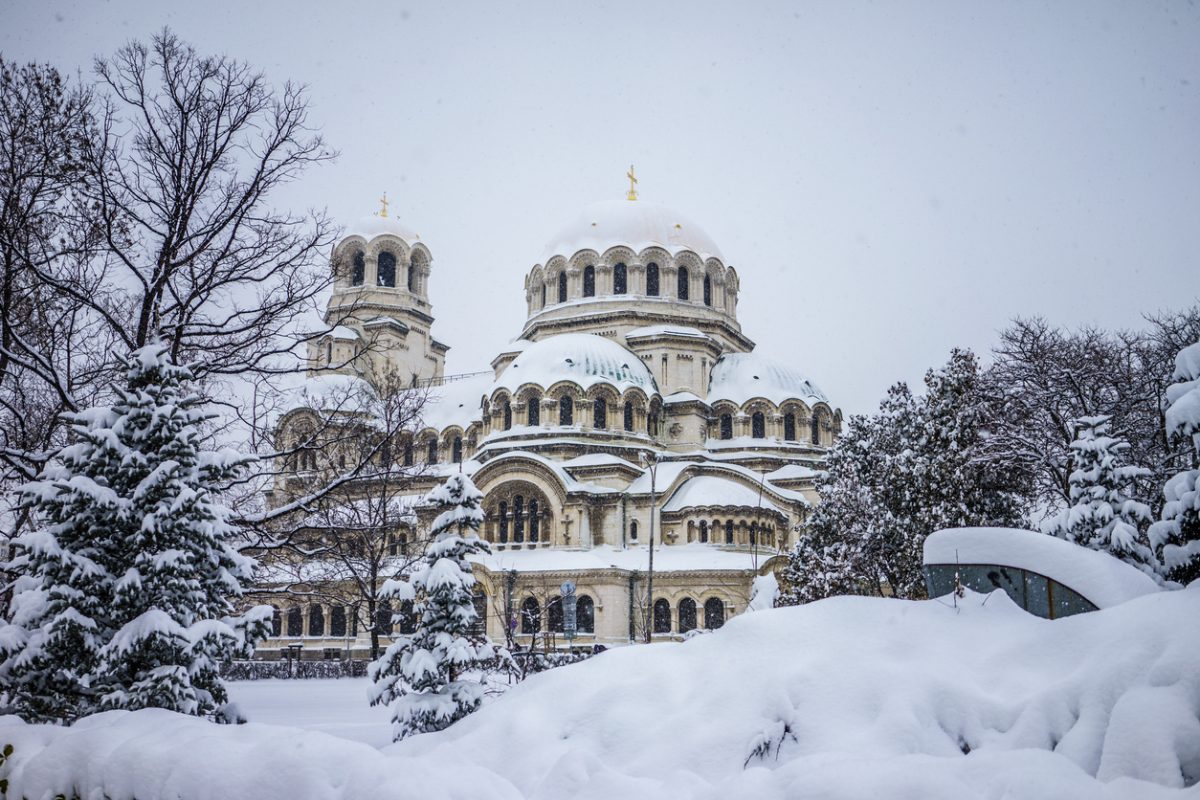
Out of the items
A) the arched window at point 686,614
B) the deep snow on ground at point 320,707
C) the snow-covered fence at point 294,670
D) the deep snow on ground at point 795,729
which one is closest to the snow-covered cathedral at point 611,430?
the arched window at point 686,614

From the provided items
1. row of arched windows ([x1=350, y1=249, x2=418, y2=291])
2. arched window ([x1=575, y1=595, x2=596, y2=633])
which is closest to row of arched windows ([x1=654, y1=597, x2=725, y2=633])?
arched window ([x1=575, y1=595, x2=596, y2=633])

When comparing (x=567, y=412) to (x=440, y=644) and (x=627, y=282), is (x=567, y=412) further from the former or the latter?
(x=440, y=644)

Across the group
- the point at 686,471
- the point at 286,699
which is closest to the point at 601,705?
the point at 286,699

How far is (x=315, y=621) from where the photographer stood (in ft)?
145

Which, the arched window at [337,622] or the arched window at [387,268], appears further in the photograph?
the arched window at [387,268]

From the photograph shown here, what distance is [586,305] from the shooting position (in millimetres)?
50594

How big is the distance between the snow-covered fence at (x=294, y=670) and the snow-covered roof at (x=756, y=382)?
879 inches

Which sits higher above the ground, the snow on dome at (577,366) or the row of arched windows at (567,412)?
the snow on dome at (577,366)

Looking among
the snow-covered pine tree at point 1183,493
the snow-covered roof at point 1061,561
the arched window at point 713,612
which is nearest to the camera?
the snow-covered pine tree at point 1183,493

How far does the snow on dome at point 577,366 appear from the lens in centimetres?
4409

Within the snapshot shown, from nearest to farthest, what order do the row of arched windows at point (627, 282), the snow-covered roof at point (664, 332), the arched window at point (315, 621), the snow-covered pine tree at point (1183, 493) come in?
the snow-covered pine tree at point (1183, 493) < the arched window at point (315, 621) < the snow-covered roof at point (664, 332) < the row of arched windows at point (627, 282)

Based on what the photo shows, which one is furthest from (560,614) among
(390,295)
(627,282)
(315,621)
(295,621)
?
(390,295)

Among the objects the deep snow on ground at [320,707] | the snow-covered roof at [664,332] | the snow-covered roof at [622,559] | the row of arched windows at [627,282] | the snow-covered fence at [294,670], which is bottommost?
the snow-covered fence at [294,670]

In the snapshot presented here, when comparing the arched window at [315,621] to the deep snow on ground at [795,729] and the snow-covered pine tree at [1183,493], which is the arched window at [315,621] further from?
the snow-covered pine tree at [1183,493]
